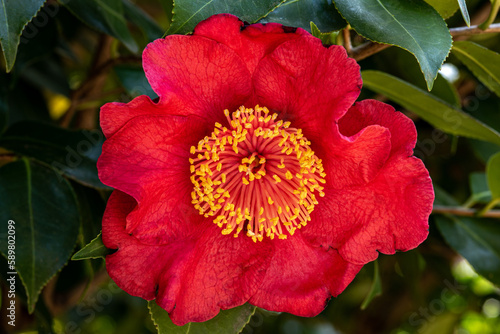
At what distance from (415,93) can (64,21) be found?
36.0 inches

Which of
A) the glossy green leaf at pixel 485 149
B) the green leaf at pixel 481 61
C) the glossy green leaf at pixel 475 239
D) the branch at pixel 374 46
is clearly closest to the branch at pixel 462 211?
the glossy green leaf at pixel 475 239

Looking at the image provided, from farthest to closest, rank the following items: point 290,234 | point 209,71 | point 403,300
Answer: point 403,300 < point 290,234 < point 209,71

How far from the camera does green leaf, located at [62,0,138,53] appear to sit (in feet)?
3.28

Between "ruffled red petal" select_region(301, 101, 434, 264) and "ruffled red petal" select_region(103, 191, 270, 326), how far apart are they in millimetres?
120

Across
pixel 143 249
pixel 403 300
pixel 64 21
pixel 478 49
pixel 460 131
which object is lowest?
pixel 403 300

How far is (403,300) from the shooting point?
67.5 inches

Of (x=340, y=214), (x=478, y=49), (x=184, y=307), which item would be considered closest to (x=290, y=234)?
(x=340, y=214)

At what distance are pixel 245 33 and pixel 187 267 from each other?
354mm

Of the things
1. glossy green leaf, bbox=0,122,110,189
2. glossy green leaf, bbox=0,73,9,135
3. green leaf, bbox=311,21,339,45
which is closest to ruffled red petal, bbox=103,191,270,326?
glossy green leaf, bbox=0,122,110,189

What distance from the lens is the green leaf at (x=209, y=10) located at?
64 centimetres

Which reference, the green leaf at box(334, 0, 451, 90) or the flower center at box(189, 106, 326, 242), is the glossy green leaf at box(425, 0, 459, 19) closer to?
the green leaf at box(334, 0, 451, 90)

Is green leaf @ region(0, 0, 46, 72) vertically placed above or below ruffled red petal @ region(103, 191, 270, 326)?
above

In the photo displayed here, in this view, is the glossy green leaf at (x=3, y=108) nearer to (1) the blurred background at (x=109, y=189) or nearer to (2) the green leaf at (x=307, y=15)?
A: (1) the blurred background at (x=109, y=189)

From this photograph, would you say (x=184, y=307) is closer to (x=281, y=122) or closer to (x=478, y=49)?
(x=281, y=122)
